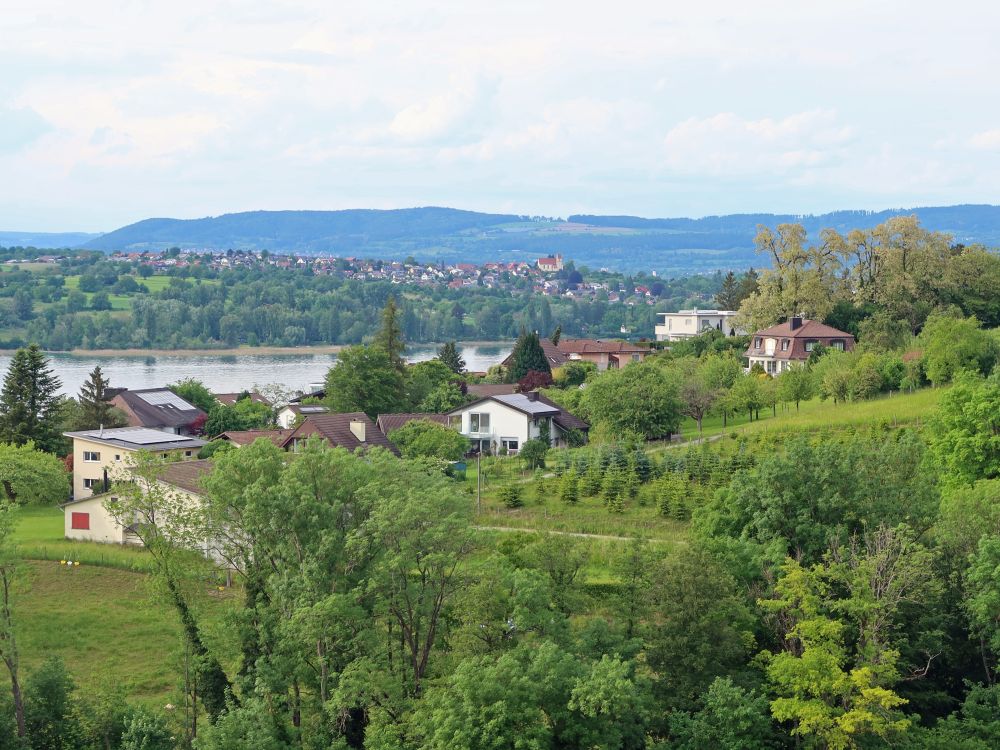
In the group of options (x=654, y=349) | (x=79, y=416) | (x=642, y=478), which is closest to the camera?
(x=642, y=478)

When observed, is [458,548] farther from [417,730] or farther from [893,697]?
[893,697]

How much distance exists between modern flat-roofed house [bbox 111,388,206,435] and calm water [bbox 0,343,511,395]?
26.3 meters

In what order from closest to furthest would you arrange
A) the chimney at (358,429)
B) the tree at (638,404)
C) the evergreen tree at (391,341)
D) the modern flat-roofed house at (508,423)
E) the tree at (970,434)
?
the tree at (970,434) < the tree at (638,404) < the chimney at (358,429) < the modern flat-roofed house at (508,423) < the evergreen tree at (391,341)

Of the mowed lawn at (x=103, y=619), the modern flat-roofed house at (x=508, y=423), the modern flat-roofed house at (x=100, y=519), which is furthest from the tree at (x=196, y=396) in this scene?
the mowed lawn at (x=103, y=619)

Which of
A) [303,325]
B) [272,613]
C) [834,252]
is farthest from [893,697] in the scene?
[303,325]

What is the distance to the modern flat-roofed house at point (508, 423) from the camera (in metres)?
43.6

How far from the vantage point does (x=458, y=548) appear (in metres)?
18.8

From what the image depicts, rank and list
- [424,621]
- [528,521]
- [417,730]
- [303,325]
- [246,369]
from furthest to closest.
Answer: [303,325], [246,369], [528,521], [424,621], [417,730]

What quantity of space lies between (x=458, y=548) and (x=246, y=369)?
3477 inches

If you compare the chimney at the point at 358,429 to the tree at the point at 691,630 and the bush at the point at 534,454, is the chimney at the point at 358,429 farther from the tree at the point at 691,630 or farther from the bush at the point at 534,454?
the tree at the point at 691,630

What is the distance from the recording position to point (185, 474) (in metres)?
30.7

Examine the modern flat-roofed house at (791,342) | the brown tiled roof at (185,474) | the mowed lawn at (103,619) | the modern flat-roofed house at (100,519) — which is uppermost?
the modern flat-roofed house at (791,342)

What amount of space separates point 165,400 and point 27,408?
10176 millimetres

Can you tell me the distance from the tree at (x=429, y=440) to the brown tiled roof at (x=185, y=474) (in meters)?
8.14
